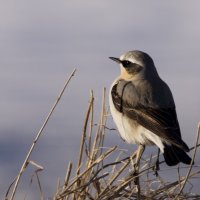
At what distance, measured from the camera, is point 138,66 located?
719cm

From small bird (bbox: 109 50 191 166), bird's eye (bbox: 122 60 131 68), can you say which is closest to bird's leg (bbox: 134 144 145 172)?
A: small bird (bbox: 109 50 191 166)

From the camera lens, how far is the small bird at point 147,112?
5973 mm

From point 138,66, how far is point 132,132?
1.01 m

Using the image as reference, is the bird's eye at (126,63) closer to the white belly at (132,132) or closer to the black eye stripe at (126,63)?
the black eye stripe at (126,63)

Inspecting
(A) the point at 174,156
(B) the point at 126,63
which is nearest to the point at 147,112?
(A) the point at 174,156

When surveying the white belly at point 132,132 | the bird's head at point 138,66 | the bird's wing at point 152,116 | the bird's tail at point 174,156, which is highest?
the bird's head at point 138,66

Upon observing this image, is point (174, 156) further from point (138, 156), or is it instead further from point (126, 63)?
point (126, 63)

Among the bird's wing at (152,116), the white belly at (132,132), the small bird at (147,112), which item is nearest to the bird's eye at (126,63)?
the small bird at (147,112)

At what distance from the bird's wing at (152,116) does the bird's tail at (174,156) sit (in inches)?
3.2

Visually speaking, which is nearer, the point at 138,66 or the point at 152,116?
the point at 152,116

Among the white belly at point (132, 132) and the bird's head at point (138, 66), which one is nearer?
the white belly at point (132, 132)

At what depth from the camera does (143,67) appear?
7160 millimetres

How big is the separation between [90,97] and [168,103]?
3.83 ft

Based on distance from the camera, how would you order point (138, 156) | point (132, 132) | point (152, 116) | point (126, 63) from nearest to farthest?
point (138, 156) < point (152, 116) < point (132, 132) < point (126, 63)
